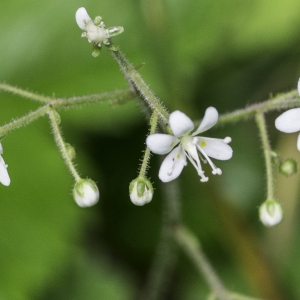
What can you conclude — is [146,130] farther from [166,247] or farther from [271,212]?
[271,212]

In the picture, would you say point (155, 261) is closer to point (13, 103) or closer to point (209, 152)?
point (13, 103)

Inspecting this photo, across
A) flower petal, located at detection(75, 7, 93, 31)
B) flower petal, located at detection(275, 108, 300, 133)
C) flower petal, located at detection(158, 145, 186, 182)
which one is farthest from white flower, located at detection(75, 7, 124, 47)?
flower petal, located at detection(275, 108, 300, 133)

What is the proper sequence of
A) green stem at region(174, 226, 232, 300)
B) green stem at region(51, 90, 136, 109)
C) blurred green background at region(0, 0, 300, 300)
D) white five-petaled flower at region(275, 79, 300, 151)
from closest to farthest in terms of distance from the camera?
1. white five-petaled flower at region(275, 79, 300, 151)
2. green stem at region(51, 90, 136, 109)
3. green stem at region(174, 226, 232, 300)
4. blurred green background at region(0, 0, 300, 300)

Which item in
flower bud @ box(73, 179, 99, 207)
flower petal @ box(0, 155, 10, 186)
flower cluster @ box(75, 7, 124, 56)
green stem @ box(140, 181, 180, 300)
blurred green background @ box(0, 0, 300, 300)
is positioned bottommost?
flower petal @ box(0, 155, 10, 186)

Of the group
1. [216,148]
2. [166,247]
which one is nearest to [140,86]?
[216,148]

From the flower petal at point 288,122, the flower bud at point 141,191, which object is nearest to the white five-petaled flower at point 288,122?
the flower petal at point 288,122

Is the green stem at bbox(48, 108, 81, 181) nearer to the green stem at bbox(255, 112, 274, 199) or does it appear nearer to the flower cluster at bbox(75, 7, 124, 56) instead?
the flower cluster at bbox(75, 7, 124, 56)
